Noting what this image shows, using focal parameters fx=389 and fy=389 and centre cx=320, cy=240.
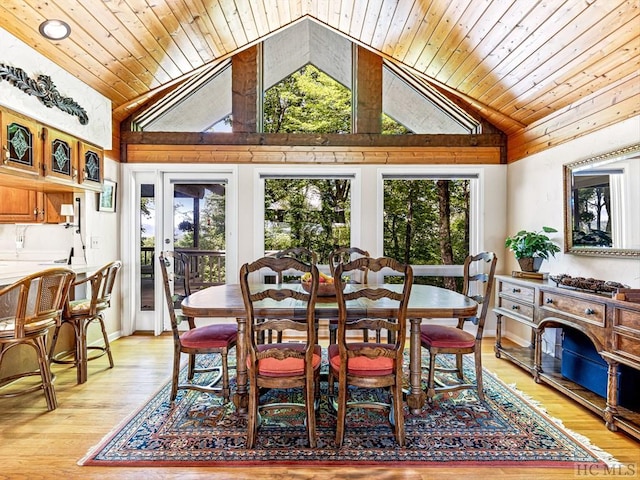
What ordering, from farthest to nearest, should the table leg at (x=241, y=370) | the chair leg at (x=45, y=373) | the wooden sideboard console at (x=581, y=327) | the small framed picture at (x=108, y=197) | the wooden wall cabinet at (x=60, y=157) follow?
the small framed picture at (x=108, y=197) → the wooden wall cabinet at (x=60, y=157) → the chair leg at (x=45, y=373) → the table leg at (x=241, y=370) → the wooden sideboard console at (x=581, y=327)

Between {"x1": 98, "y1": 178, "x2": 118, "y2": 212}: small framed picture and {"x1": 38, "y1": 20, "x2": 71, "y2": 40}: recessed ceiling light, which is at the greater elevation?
{"x1": 38, "y1": 20, "x2": 71, "y2": 40}: recessed ceiling light

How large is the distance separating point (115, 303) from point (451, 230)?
13.5 ft

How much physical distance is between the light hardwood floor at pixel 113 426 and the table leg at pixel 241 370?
21.5 inches

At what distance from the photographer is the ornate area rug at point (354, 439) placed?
2.08m

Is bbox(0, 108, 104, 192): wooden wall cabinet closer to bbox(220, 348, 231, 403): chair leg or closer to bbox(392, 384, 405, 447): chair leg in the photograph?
bbox(220, 348, 231, 403): chair leg

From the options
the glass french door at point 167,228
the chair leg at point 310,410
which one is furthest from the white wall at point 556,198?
the glass french door at point 167,228

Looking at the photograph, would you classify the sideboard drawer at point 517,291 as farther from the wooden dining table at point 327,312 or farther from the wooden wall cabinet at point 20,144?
the wooden wall cabinet at point 20,144

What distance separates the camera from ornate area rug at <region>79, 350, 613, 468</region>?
6.84 ft

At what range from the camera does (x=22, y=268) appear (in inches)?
132

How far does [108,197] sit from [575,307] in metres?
4.59

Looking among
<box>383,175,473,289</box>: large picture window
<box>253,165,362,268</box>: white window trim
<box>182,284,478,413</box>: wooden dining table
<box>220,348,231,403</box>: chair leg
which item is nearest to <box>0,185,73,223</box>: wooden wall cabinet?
<box>253,165,362,268</box>: white window trim

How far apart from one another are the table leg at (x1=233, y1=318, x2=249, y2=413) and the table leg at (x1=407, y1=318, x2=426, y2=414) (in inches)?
42.0

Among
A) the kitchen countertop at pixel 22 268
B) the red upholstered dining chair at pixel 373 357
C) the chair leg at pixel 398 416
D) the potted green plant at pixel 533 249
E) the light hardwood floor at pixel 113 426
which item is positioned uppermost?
the potted green plant at pixel 533 249

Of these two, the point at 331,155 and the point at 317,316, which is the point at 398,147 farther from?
the point at 317,316
